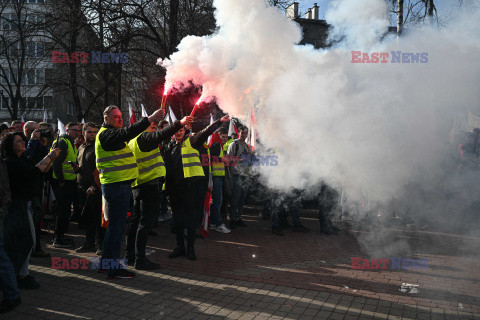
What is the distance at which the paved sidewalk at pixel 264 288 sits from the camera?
13.1 feet

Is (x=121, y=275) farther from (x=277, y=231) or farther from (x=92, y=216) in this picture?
(x=277, y=231)

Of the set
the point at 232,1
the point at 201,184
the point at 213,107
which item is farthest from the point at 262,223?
the point at 213,107

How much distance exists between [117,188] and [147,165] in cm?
63

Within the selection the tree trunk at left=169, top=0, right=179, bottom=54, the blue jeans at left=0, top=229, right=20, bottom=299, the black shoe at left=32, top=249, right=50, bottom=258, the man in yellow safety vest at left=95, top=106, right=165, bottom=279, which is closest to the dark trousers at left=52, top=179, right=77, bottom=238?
the black shoe at left=32, top=249, right=50, bottom=258

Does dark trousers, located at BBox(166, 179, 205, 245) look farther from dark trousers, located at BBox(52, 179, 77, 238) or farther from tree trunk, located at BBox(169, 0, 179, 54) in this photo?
tree trunk, located at BBox(169, 0, 179, 54)

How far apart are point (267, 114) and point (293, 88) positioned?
566 mm

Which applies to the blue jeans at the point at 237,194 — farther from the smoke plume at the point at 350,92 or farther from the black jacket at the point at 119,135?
the black jacket at the point at 119,135

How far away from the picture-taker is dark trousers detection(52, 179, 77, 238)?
6434 millimetres

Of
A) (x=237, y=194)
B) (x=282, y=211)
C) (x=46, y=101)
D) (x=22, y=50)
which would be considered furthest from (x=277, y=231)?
(x=46, y=101)

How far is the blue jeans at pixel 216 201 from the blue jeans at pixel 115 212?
3.02m

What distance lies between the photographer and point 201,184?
6.62 m

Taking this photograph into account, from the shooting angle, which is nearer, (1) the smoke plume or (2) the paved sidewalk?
(2) the paved sidewalk

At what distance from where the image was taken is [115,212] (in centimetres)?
492

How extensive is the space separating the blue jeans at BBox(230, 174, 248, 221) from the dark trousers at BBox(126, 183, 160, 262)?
2967 millimetres
